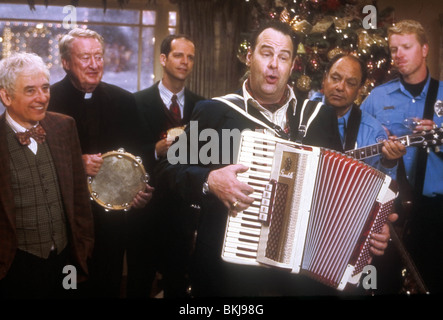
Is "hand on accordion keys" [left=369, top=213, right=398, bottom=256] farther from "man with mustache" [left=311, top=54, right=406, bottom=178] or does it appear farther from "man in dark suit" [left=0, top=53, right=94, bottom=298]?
"man in dark suit" [left=0, top=53, right=94, bottom=298]

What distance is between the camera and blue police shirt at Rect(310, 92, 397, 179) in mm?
2809

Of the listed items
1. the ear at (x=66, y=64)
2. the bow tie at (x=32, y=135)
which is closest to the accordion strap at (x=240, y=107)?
the ear at (x=66, y=64)

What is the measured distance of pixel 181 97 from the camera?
2781 mm

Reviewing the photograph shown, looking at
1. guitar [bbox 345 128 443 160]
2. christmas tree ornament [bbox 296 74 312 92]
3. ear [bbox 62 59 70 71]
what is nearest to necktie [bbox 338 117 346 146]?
guitar [bbox 345 128 443 160]

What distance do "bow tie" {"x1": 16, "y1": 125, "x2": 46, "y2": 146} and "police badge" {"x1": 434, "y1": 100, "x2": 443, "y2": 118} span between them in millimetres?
2015

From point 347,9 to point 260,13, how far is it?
0.51 metres

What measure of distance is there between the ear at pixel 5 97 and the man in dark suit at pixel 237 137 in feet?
2.53

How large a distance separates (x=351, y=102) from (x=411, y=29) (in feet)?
1.82

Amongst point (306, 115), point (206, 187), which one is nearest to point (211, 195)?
point (206, 187)

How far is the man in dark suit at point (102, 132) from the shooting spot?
2.65 metres

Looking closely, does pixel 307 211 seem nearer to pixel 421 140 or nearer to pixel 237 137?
pixel 237 137

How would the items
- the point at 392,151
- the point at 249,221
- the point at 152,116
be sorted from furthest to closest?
the point at 392,151 < the point at 152,116 < the point at 249,221

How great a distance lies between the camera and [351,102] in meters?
2.88

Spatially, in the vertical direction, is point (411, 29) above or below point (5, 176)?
above
